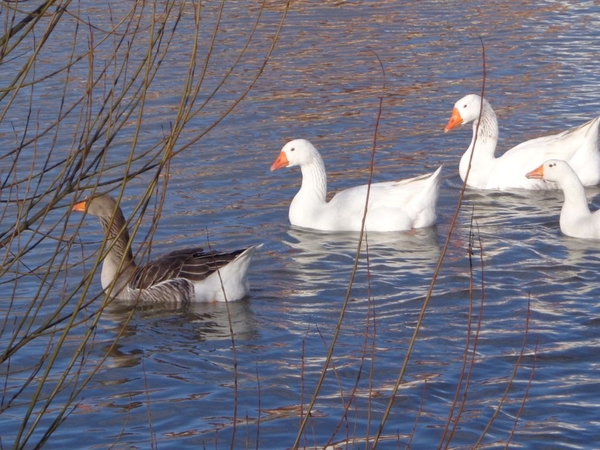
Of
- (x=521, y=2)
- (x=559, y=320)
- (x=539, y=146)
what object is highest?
(x=521, y=2)

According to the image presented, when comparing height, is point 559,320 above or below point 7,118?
below

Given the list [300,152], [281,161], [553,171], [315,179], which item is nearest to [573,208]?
[553,171]

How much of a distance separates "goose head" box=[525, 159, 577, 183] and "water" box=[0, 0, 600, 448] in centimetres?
38

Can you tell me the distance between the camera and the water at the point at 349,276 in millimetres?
6762

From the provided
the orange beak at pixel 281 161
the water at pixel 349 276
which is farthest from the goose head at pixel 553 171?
the orange beak at pixel 281 161

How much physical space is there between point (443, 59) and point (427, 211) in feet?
24.3

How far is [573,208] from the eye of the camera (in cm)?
1043

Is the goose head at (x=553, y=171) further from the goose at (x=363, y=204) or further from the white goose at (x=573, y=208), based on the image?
the goose at (x=363, y=204)

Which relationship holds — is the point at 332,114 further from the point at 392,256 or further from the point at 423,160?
the point at 392,256

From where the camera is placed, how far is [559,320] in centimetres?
832

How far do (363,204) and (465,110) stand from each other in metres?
2.53

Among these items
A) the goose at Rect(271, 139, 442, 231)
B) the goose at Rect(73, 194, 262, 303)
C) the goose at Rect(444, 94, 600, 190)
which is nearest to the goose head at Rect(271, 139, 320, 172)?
the goose at Rect(271, 139, 442, 231)

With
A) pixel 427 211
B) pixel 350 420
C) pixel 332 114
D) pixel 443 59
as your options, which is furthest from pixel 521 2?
pixel 350 420

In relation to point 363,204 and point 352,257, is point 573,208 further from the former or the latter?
point 352,257
